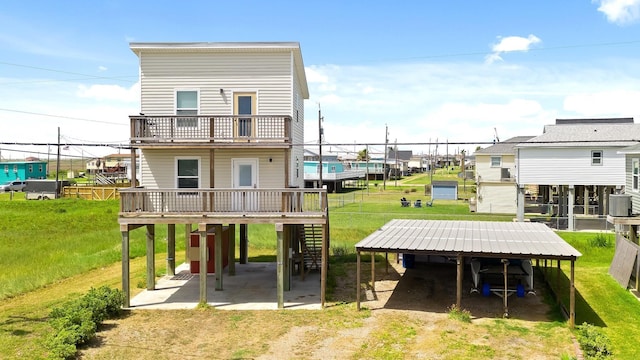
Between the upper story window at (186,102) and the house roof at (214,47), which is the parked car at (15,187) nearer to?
the house roof at (214,47)

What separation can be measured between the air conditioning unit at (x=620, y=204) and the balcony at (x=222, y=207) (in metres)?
12.3

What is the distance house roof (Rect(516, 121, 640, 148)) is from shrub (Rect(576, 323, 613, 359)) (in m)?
23.0

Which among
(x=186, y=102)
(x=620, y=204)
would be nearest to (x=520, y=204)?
(x=620, y=204)

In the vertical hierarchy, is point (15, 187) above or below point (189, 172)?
below

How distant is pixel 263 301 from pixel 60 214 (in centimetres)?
3370

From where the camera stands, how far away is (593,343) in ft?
44.4

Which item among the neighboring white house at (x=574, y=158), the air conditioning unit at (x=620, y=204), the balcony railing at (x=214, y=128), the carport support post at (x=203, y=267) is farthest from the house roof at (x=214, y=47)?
the neighboring white house at (x=574, y=158)

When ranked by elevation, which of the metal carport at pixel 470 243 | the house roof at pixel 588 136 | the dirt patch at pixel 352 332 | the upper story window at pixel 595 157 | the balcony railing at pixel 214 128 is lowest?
the dirt patch at pixel 352 332

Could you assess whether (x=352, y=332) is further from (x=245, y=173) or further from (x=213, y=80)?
(x=213, y=80)

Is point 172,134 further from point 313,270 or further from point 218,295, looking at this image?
point 313,270

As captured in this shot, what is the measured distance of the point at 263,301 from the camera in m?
19.0

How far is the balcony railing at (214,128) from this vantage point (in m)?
18.6

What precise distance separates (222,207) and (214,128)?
10.4 ft

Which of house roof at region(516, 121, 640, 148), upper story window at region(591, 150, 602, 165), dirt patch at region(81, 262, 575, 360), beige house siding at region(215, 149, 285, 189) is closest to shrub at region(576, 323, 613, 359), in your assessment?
dirt patch at region(81, 262, 575, 360)
